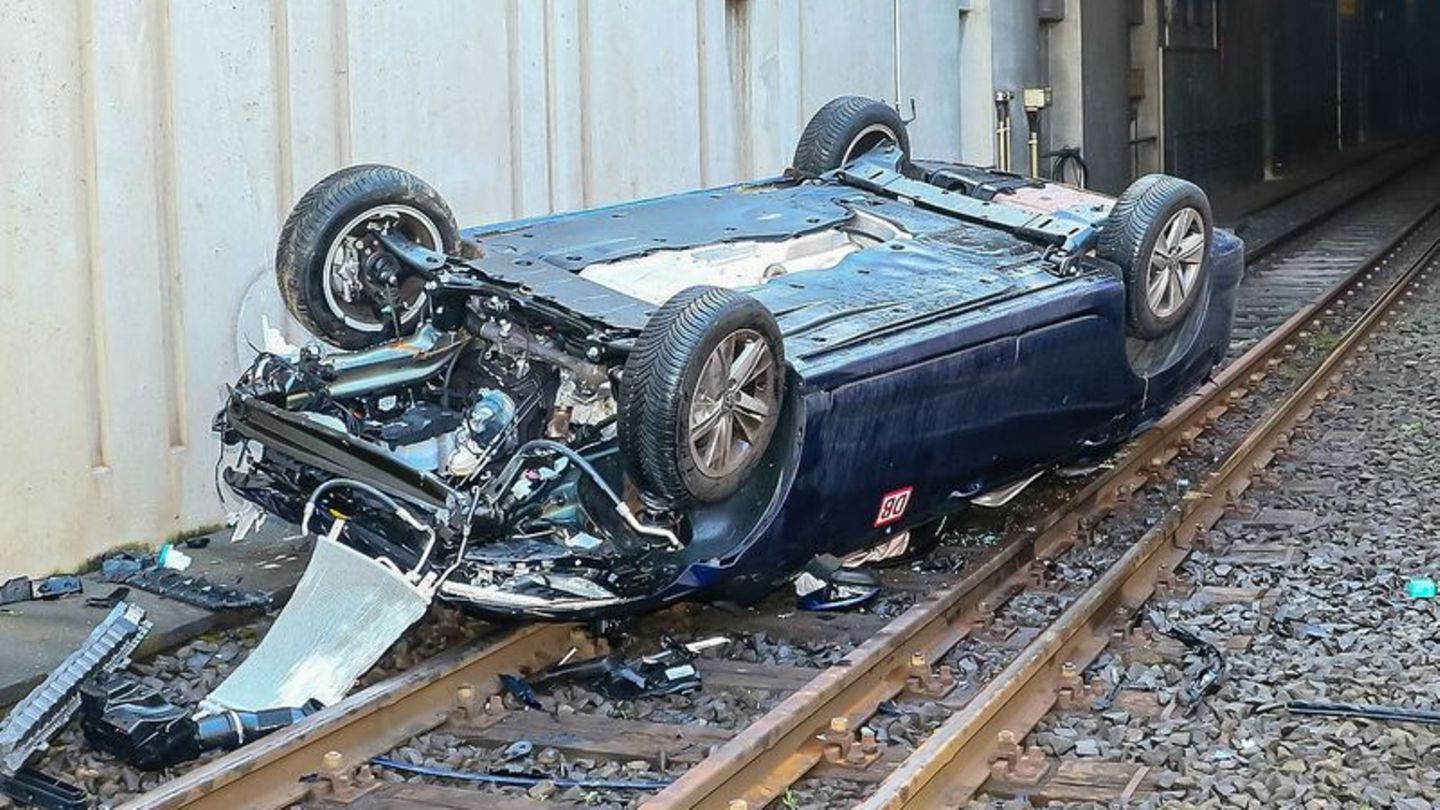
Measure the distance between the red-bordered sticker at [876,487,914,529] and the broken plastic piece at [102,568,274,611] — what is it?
7.15 feet

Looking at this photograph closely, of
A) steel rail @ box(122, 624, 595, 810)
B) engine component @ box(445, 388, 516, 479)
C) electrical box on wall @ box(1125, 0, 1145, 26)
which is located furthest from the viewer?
electrical box on wall @ box(1125, 0, 1145, 26)

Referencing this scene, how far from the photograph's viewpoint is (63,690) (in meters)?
5.14

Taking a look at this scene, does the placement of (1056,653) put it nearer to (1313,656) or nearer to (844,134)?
(1313,656)

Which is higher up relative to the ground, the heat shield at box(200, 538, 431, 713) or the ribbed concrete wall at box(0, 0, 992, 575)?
the ribbed concrete wall at box(0, 0, 992, 575)

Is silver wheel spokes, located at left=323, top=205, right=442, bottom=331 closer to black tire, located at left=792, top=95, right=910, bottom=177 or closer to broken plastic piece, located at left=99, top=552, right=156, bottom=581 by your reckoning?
broken plastic piece, located at left=99, top=552, right=156, bottom=581

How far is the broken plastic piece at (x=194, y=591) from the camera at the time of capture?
650cm

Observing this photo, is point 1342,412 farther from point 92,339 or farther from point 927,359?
point 92,339

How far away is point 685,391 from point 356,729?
132cm

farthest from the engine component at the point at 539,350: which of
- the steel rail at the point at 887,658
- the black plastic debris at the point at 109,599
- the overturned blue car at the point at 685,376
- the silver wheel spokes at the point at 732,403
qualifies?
the black plastic debris at the point at 109,599

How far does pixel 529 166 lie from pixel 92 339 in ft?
10.4

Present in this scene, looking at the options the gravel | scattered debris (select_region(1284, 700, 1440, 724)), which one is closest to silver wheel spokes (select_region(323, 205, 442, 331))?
the gravel

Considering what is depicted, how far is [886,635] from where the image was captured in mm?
5781

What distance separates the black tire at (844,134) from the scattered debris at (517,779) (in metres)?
4.11

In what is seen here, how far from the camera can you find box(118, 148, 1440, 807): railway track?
4.71m
